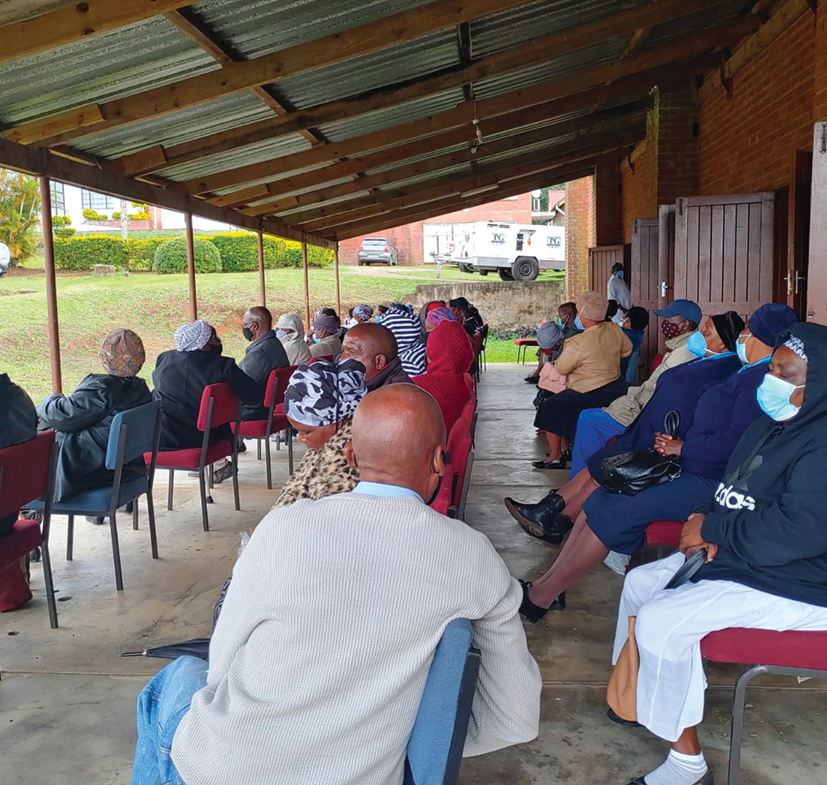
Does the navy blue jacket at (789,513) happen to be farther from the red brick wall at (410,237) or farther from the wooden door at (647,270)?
the red brick wall at (410,237)

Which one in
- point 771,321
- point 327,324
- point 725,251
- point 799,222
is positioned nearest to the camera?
point 771,321

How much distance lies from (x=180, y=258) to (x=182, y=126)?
19872mm

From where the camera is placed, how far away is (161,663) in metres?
2.89

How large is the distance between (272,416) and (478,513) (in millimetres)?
1517

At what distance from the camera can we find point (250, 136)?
20.2 ft

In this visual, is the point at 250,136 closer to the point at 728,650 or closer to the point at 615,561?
the point at 615,561

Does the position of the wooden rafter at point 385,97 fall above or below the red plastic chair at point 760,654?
above

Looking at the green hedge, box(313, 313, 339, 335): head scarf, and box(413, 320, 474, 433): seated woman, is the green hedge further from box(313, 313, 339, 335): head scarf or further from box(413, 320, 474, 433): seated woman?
box(413, 320, 474, 433): seated woman

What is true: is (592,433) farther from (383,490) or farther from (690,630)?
(383,490)

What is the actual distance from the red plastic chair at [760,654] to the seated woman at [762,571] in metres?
0.02

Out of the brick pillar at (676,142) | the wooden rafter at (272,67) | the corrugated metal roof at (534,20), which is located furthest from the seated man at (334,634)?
the brick pillar at (676,142)

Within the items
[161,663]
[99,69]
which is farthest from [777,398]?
[99,69]

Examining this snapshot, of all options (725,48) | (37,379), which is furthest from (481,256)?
(725,48)

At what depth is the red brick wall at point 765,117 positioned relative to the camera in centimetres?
560
